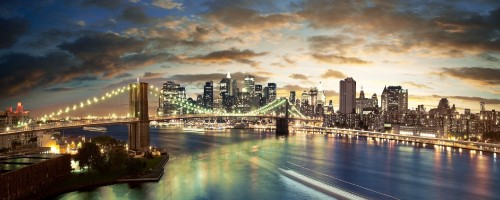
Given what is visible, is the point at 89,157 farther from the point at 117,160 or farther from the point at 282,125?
the point at 282,125

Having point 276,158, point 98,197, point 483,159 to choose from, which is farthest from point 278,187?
point 483,159

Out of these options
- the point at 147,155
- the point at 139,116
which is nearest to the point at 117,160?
the point at 147,155

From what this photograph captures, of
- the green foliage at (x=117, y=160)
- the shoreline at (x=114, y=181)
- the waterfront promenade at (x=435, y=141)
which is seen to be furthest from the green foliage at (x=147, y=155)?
the waterfront promenade at (x=435, y=141)

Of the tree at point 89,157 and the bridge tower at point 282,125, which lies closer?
the tree at point 89,157

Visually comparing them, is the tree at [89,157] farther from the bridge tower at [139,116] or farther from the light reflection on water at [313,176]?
the bridge tower at [139,116]

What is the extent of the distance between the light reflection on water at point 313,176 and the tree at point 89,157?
10.6 feet

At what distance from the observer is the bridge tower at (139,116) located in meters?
32.9

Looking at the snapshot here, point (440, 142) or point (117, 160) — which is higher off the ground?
point (117, 160)

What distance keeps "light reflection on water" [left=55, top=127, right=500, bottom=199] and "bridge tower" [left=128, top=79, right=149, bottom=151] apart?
2776 mm

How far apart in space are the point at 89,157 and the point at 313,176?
13569mm

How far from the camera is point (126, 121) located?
32.7 m

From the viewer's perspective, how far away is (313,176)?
2766 cm

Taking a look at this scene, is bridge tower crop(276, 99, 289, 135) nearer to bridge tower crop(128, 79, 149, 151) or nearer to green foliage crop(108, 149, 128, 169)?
bridge tower crop(128, 79, 149, 151)

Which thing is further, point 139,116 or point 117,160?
point 139,116
